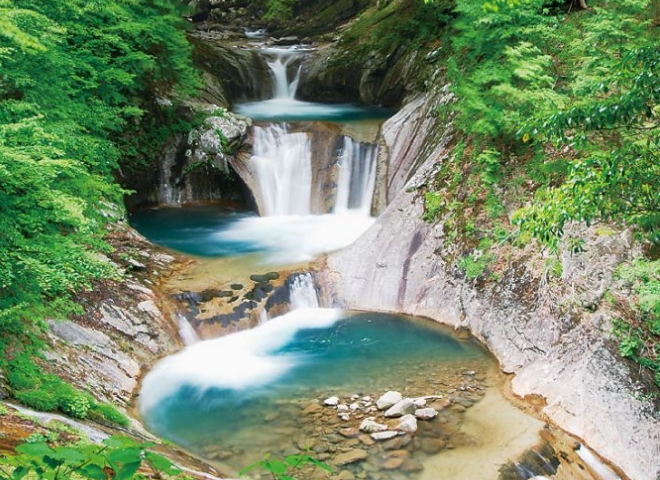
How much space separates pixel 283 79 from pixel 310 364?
46.4 feet

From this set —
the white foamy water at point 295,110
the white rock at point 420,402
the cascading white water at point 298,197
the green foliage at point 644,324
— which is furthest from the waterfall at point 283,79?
the green foliage at point 644,324

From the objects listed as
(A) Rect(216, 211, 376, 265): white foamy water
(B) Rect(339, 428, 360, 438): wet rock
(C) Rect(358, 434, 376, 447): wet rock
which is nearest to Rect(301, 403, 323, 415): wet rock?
(B) Rect(339, 428, 360, 438): wet rock

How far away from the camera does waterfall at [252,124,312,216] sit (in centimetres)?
1526

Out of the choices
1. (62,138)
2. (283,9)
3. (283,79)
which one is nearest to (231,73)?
(283,79)

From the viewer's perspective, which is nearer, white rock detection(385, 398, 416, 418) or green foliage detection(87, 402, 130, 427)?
green foliage detection(87, 402, 130, 427)

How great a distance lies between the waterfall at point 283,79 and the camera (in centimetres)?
2022

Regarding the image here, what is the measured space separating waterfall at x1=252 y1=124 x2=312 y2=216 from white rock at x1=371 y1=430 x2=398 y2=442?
8.84 m

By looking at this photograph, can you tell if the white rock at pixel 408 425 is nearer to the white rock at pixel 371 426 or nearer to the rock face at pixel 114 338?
the white rock at pixel 371 426

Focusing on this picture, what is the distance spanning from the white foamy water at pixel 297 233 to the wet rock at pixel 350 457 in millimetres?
5598

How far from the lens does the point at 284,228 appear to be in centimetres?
1416

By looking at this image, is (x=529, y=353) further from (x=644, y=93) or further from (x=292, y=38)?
(x=292, y=38)

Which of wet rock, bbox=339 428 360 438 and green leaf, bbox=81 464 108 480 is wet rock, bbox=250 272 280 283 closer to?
wet rock, bbox=339 428 360 438

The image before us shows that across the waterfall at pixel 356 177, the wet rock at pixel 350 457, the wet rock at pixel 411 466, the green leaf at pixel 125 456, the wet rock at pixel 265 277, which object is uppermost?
the waterfall at pixel 356 177

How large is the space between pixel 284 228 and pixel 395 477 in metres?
8.68
